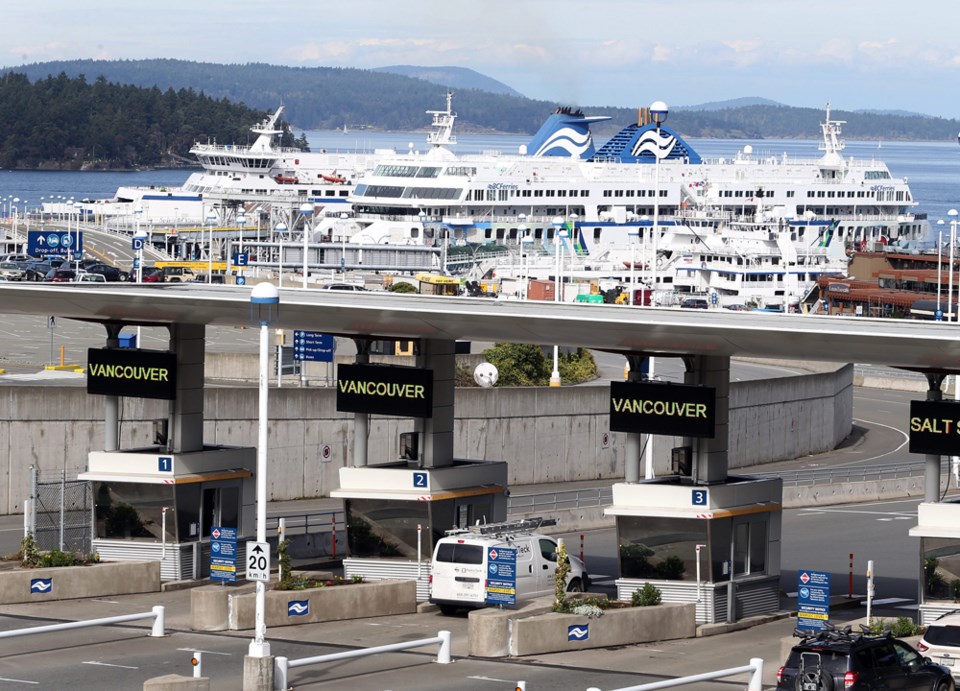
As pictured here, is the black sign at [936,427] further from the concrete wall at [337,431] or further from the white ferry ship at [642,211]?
the white ferry ship at [642,211]

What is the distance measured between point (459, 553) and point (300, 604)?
237 centimetres

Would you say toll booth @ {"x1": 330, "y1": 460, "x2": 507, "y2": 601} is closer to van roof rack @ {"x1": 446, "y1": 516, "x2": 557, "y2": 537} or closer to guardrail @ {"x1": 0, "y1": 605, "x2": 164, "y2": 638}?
van roof rack @ {"x1": 446, "y1": 516, "x2": 557, "y2": 537}

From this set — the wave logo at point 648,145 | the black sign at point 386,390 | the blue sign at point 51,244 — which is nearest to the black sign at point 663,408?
the black sign at point 386,390

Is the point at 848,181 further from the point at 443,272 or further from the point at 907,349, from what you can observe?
the point at 907,349

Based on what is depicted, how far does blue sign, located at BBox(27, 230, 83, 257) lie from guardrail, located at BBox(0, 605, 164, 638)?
7479 cm

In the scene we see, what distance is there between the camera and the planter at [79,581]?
25.2 meters

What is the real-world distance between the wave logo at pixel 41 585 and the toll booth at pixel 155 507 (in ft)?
6.96

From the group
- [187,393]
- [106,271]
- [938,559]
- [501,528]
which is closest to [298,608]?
[501,528]

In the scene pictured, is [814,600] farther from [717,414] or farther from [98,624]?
[98,624]

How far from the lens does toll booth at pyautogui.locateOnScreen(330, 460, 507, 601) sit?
87.6 ft

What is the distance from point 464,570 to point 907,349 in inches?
278

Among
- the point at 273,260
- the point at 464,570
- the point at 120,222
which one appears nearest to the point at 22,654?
the point at 464,570

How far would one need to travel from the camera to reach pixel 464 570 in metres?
24.8

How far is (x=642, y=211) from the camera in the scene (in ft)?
454
